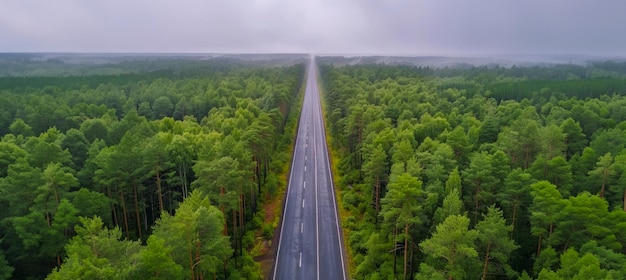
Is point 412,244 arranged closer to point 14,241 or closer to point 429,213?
point 429,213

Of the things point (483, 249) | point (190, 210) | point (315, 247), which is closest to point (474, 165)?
point (483, 249)

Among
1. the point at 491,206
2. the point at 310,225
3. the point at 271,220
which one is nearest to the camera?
the point at 491,206

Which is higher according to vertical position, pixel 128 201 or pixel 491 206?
pixel 491 206

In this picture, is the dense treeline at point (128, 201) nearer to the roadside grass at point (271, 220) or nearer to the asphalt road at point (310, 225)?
the roadside grass at point (271, 220)

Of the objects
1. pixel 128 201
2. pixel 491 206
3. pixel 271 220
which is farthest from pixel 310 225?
pixel 491 206

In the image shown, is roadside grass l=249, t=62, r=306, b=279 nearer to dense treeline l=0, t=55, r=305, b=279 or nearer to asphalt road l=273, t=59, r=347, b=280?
asphalt road l=273, t=59, r=347, b=280

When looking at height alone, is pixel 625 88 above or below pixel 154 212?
above

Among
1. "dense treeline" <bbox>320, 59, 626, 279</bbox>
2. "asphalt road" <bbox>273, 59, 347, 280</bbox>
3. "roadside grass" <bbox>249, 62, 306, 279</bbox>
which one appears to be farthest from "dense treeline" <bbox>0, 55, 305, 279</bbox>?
"dense treeline" <bbox>320, 59, 626, 279</bbox>

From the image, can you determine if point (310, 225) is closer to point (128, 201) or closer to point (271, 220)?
point (271, 220)
